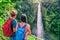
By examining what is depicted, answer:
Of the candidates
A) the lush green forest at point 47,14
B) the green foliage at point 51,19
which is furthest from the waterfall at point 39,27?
the green foliage at point 51,19

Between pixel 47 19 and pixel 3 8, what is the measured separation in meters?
21.1

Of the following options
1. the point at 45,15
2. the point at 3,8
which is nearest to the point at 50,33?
the point at 45,15

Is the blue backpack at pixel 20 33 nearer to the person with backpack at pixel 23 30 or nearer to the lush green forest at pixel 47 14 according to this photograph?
the person with backpack at pixel 23 30

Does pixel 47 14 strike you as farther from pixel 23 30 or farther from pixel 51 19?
pixel 23 30

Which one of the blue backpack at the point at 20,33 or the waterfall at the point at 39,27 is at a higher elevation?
the blue backpack at the point at 20,33

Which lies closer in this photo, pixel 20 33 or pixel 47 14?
pixel 20 33

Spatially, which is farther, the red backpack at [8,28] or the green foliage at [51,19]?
the green foliage at [51,19]

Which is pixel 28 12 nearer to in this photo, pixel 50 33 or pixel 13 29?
pixel 50 33

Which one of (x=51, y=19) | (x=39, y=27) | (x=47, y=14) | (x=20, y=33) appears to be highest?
(x=20, y=33)

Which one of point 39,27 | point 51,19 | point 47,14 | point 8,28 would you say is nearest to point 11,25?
point 8,28

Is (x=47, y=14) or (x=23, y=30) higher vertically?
(x=23, y=30)

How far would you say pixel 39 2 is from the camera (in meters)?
28.7

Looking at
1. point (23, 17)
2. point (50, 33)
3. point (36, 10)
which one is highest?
point (23, 17)

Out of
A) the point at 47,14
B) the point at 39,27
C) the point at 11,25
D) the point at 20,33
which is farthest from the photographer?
the point at 39,27
